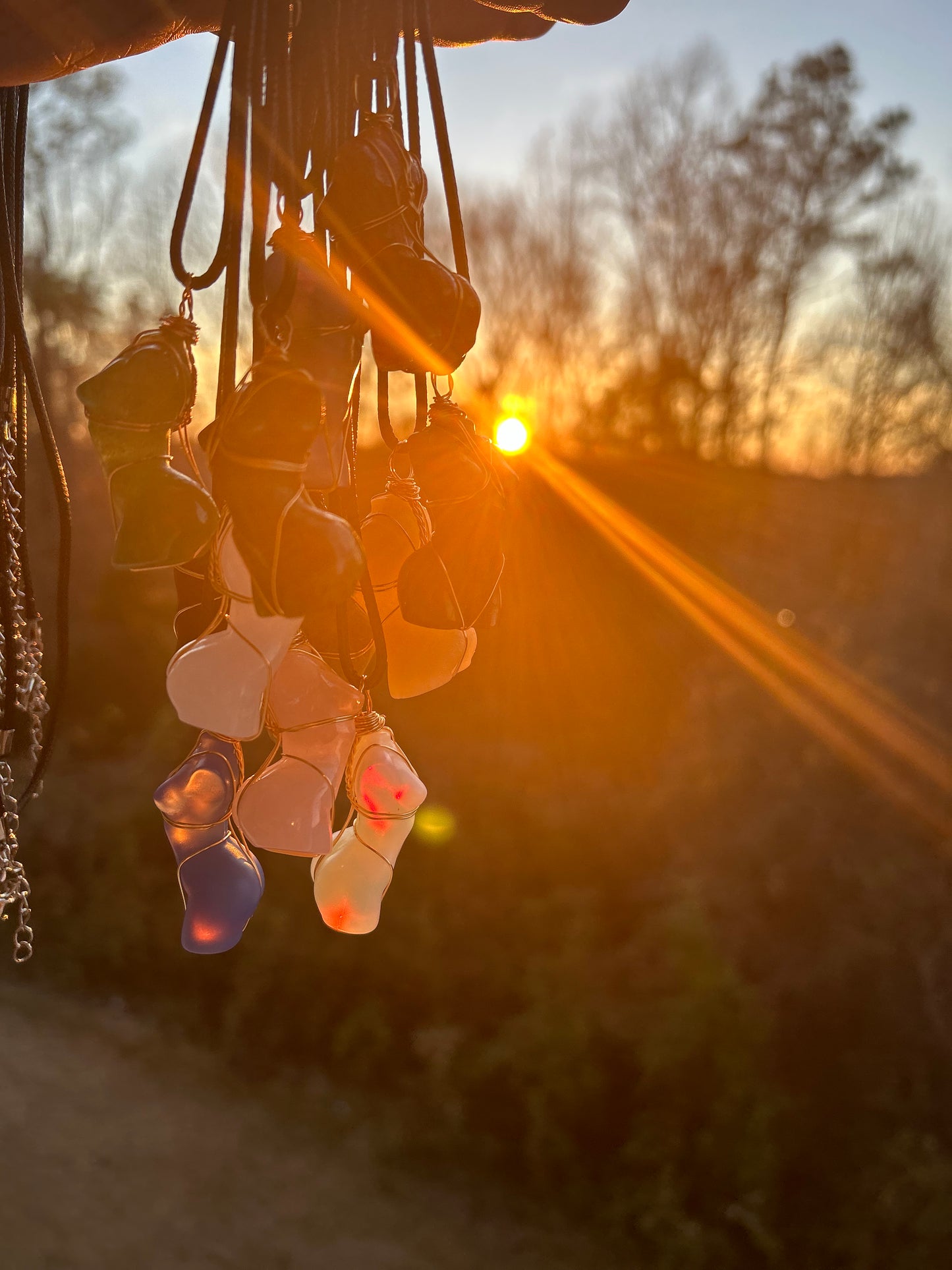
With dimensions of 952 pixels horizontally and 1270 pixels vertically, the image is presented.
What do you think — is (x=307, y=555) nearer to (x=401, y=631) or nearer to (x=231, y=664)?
(x=231, y=664)

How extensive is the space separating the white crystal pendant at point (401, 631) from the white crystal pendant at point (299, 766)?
0.09 meters

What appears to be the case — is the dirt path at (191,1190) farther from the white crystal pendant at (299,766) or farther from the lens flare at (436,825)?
the white crystal pendant at (299,766)

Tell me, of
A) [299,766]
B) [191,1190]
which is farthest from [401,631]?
[191,1190]

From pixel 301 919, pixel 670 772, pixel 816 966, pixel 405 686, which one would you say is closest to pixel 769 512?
pixel 670 772

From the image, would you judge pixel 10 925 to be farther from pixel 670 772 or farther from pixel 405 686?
pixel 405 686

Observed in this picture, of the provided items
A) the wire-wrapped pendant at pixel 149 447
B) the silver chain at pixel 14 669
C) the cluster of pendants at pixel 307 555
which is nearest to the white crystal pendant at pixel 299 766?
the cluster of pendants at pixel 307 555

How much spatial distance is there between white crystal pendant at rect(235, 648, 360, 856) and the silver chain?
0.34 metres

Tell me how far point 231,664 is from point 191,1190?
21.3ft

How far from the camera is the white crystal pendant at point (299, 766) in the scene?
77 centimetres

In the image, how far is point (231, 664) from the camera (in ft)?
2.18

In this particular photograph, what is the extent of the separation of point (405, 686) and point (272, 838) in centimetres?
19

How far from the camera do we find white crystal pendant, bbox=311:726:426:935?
816mm

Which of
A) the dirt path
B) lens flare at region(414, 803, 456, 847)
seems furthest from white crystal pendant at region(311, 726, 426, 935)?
lens flare at region(414, 803, 456, 847)

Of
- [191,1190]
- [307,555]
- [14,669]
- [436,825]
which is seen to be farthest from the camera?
[436,825]
